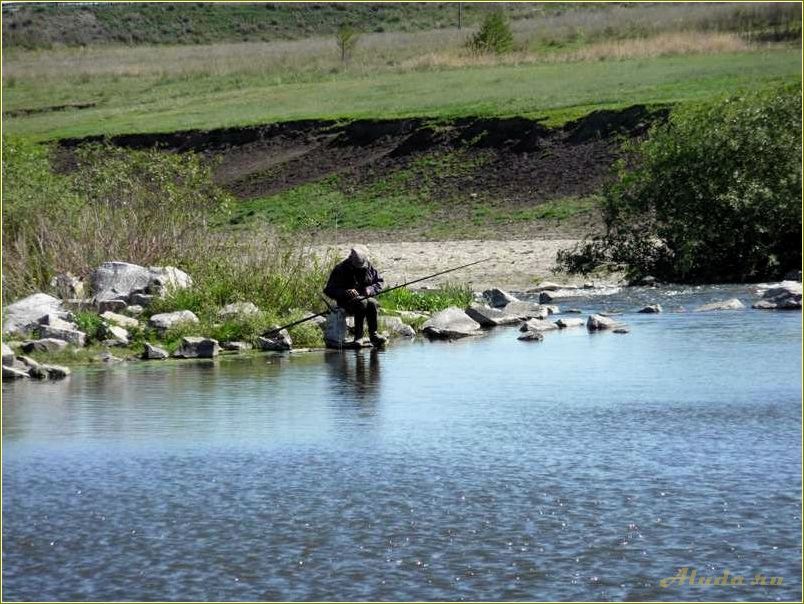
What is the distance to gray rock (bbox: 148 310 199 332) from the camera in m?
21.8

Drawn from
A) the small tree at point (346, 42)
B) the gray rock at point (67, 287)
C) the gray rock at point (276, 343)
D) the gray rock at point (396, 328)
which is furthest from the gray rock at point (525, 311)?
the small tree at point (346, 42)

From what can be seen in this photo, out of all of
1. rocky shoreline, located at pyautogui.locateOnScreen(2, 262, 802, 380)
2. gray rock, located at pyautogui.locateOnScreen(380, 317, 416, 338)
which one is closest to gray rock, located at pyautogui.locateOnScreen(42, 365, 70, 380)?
rocky shoreline, located at pyautogui.locateOnScreen(2, 262, 802, 380)

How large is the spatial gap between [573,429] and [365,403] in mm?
2733

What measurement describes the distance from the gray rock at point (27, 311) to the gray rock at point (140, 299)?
3.43 feet

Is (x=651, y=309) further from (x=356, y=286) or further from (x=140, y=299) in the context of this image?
(x=140, y=299)

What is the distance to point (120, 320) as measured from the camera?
22.0 meters

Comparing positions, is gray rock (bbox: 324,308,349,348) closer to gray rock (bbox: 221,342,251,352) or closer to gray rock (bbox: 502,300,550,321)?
gray rock (bbox: 221,342,251,352)

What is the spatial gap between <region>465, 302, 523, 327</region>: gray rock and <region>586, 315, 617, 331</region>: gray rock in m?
1.42

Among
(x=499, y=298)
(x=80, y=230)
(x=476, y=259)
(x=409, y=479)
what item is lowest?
(x=409, y=479)

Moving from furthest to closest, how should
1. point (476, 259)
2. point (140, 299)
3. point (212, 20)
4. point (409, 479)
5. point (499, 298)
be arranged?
point (212, 20)
point (476, 259)
point (499, 298)
point (140, 299)
point (409, 479)

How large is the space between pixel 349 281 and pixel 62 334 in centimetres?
392

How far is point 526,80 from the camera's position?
55.5m

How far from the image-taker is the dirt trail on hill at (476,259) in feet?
102

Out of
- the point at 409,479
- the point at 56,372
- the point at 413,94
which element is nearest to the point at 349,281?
the point at 56,372
